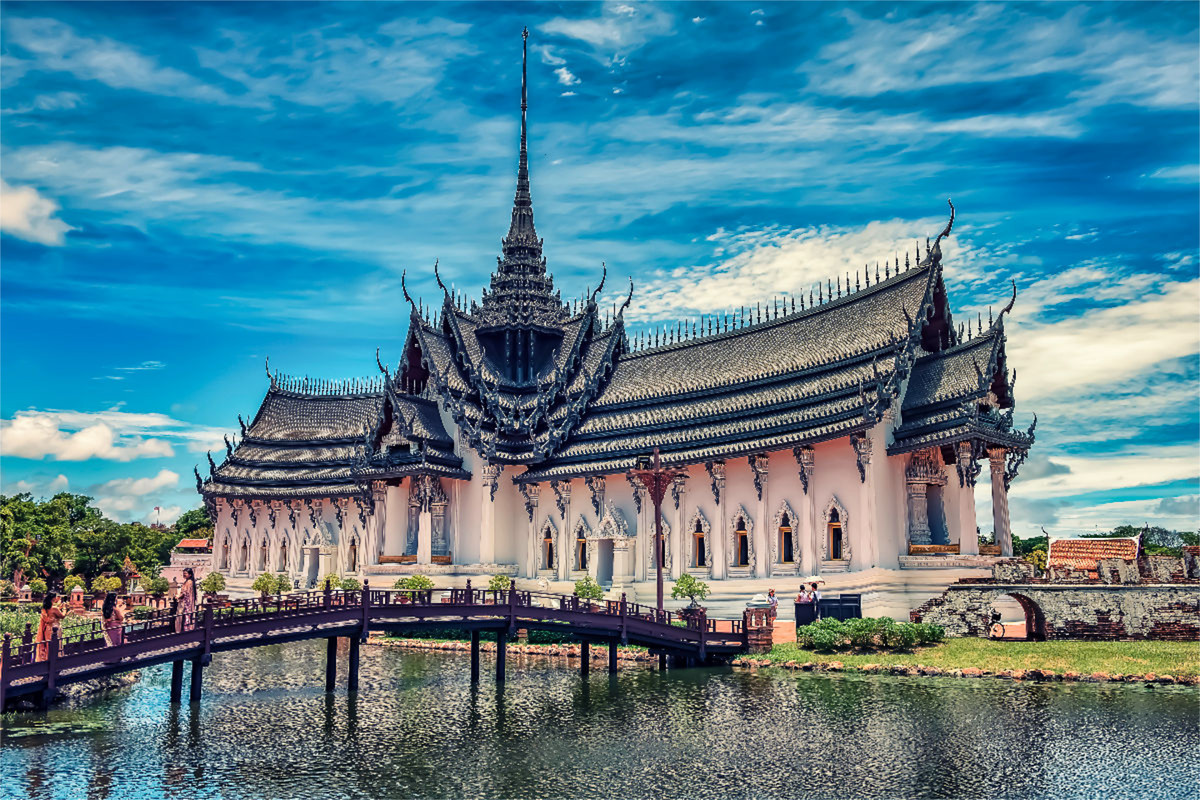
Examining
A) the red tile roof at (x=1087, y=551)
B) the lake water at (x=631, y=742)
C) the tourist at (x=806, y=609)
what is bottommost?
the lake water at (x=631, y=742)

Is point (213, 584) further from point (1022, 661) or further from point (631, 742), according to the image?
point (1022, 661)

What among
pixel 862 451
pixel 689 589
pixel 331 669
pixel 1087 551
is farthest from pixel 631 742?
pixel 1087 551

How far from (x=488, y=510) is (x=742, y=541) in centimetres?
1137

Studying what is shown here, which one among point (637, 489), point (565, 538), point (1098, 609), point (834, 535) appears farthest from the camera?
point (565, 538)

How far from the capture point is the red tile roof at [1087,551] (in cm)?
3638

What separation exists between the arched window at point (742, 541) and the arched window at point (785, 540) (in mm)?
1433

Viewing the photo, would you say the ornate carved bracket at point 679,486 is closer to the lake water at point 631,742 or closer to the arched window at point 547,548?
the arched window at point 547,548

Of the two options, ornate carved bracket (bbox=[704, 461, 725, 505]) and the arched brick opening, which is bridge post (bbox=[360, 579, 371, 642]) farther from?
the arched brick opening

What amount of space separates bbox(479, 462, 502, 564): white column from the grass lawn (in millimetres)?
17008

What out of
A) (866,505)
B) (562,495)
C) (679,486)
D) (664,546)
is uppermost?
(679,486)

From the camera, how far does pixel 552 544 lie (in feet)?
150

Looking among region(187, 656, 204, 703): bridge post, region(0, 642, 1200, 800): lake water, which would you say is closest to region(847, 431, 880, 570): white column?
region(0, 642, 1200, 800): lake water

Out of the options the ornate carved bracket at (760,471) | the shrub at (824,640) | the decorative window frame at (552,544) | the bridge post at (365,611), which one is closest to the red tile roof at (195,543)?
the decorative window frame at (552,544)

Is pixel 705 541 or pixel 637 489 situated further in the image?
pixel 637 489
